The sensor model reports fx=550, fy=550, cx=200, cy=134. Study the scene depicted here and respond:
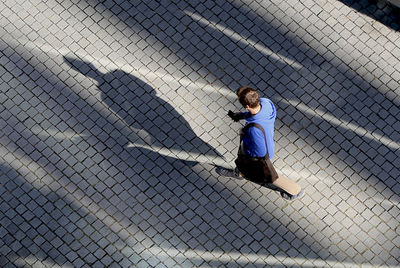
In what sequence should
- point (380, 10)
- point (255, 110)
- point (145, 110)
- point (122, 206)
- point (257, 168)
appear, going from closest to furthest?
point (255, 110) < point (257, 168) < point (122, 206) < point (145, 110) < point (380, 10)

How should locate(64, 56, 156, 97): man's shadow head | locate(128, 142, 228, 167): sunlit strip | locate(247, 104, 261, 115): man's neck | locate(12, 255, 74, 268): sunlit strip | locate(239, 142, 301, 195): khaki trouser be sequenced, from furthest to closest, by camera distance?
locate(64, 56, 156, 97): man's shadow head, locate(128, 142, 228, 167): sunlit strip, locate(12, 255, 74, 268): sunlit strip, locate(239, 142, 301, 195): khaki trouser, locate(247, 104, 261, 115): man's neck

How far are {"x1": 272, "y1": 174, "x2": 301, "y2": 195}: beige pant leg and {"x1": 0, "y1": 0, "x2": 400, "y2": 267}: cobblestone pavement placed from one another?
1.32 ft

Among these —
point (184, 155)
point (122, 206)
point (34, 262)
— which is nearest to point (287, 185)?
point (184, 155)

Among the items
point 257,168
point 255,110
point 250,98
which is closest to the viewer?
point 250,98

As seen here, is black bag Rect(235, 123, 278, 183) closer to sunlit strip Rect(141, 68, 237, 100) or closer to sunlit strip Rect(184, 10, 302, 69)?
sunlit strip Rect(141, 68, 237, 100)

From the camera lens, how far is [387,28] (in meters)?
9.04

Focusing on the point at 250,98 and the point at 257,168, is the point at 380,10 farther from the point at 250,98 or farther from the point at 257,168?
the point at 257,168

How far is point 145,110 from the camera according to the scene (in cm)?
875

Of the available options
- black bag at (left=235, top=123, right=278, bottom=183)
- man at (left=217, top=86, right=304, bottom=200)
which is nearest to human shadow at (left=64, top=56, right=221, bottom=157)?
black bag at (left=235, top=123, right=278, bottom=183)

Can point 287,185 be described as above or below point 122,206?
above

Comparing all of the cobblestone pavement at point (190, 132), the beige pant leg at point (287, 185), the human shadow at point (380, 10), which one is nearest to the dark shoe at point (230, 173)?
the cobblestone pavement at point (190, 132)

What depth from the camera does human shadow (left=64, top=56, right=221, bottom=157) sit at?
8.66 metres

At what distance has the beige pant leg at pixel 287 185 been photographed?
799cm

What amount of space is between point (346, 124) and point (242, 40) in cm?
215
